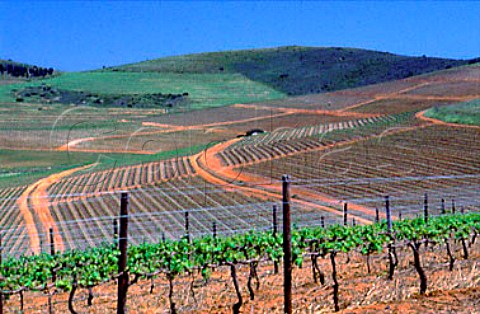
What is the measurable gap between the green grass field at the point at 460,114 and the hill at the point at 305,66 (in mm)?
47259

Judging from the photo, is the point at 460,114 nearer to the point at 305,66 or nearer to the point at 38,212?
the point at 38,212

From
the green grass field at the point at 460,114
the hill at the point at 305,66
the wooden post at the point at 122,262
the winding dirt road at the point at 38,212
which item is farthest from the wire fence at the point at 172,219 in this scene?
the hill at the point at 305,66

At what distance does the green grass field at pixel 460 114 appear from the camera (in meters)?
40.2

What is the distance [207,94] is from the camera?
9056 centimetres

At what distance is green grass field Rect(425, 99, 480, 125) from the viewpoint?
40.2m

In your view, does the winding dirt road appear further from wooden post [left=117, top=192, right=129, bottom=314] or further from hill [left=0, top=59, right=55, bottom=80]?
hill [left=0, top=59, right=55, bottom=80]

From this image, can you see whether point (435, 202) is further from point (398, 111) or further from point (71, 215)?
point (398, 111)

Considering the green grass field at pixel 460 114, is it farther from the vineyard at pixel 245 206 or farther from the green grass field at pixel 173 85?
the green grass field at pixel 173 85

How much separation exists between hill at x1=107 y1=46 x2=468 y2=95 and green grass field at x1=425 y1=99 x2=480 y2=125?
47259 mm

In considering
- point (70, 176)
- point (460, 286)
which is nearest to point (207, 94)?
point (70, 176)

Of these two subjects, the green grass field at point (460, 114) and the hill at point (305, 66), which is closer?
the green grass field at point (460, 114)

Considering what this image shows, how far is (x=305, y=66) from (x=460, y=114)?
71216 mm

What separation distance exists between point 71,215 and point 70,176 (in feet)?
40.7

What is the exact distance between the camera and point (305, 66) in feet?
369
